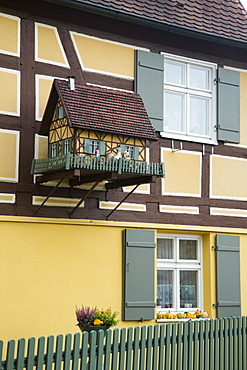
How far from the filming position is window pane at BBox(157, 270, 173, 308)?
10.3m

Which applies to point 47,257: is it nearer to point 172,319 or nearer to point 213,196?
point 172,319

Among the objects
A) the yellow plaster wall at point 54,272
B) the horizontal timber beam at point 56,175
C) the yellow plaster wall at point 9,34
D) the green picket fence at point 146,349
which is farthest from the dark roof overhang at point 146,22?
the green picket fence at point 146,349

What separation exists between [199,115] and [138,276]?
10.0 feet

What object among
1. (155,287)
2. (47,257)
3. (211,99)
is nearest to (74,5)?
(211,99)

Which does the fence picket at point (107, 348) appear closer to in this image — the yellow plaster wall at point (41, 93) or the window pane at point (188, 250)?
the yellow plaster wall at point (41, 93)

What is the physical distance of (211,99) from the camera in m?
11.1

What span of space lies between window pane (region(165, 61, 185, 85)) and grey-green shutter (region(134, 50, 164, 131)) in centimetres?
28

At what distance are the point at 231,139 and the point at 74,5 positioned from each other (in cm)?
356

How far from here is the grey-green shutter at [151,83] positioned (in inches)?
401

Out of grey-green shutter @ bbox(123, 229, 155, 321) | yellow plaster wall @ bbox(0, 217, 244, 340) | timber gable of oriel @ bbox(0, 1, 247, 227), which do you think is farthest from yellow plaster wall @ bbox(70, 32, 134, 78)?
grey-green shutter @ bbox(123, 229, 155, 321)

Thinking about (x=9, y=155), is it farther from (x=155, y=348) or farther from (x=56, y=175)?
(x=155, y=348)

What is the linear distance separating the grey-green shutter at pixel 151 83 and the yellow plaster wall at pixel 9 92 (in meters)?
2.00

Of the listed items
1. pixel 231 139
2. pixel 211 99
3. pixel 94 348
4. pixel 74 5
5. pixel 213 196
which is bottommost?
pixel 94 348

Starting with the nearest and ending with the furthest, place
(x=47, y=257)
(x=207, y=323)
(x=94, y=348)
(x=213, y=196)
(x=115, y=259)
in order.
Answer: (x=94, y=348), (x=207, y=323), (x=47, y=257), (x=115, y=259), (x=213, y=196)
